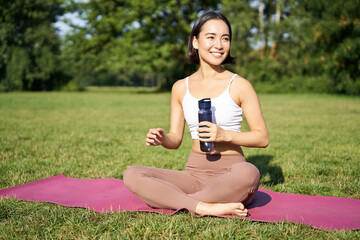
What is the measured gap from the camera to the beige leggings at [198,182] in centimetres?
264

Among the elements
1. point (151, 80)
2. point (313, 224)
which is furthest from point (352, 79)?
point (151, 80)

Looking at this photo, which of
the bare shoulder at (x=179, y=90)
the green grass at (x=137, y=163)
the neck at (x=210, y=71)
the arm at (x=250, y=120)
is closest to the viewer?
the green grass at (x=137, y=163)

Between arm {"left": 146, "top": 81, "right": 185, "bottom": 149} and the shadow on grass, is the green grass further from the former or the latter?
arm {"left": 146, "top": 81, "right": 185, "bottom": 149}

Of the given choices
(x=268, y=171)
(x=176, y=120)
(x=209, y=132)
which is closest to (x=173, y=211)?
(x=209, y=132)

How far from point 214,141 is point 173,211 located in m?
0.72

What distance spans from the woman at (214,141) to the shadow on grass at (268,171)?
50.2 inches

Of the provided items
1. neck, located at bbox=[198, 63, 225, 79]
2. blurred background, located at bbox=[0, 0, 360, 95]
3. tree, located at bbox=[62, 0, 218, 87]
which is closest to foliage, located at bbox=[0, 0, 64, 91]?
blurred background, located at bbox=[0, 0, 360, 95]

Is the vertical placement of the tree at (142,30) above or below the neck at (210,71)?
above

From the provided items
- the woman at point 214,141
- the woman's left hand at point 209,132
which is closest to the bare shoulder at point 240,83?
the woman at point 214,141

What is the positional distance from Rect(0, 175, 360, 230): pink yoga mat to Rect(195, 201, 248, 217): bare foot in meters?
0.09

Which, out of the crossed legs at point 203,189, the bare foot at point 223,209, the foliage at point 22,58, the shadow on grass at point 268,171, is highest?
the foliage at point 22,58

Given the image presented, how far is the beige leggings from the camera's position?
2637mm

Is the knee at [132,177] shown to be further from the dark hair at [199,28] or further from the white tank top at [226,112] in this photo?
the dark hair at [199,28]

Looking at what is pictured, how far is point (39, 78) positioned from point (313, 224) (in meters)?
36.3
